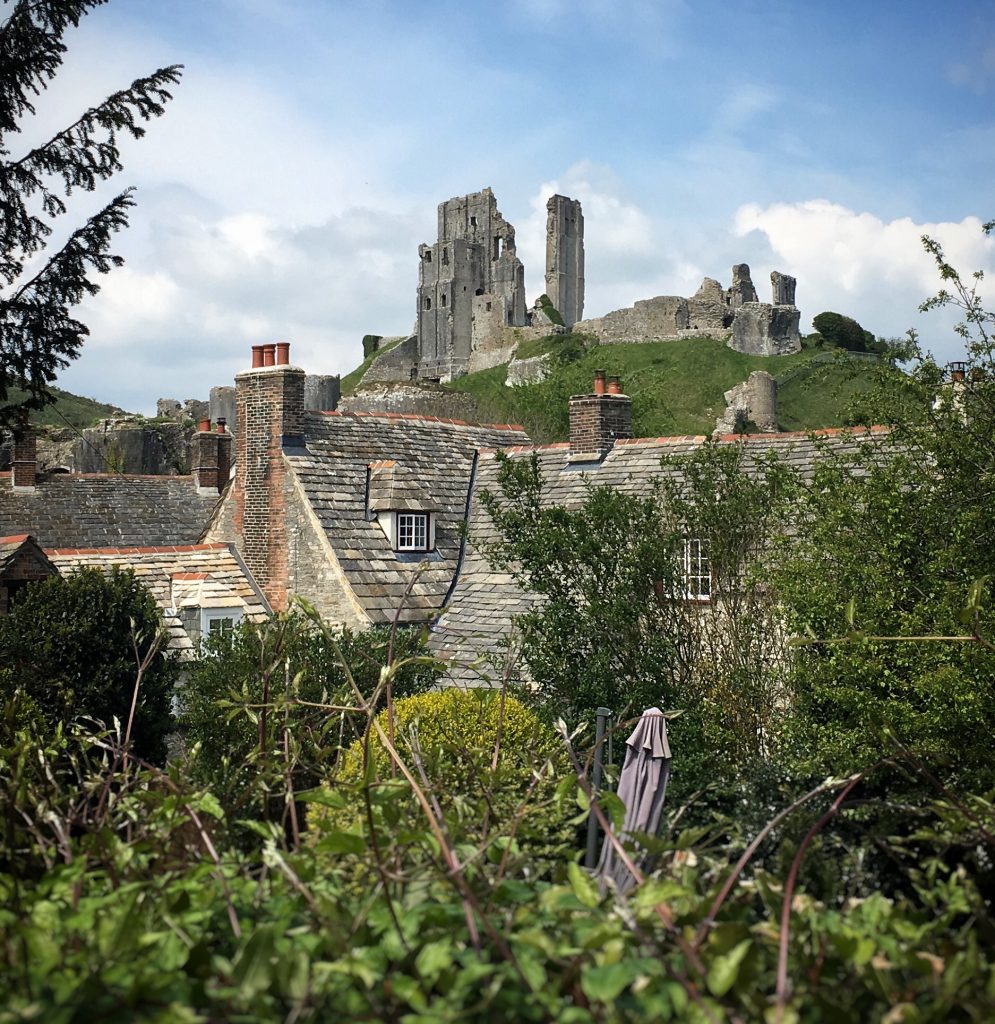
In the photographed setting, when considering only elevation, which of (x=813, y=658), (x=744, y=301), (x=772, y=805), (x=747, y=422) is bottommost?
(x=772, y=805)

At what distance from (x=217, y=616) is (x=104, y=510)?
13.3 metres

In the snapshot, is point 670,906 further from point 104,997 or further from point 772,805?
point 772,805

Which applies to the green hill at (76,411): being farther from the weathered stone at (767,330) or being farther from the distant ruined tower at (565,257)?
the distant ruined tower at (565,257)

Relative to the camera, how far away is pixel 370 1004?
3.20 meters

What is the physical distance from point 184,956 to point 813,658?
11117 mm

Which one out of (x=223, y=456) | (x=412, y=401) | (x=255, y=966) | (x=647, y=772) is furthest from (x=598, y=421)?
(x=412, y=401)

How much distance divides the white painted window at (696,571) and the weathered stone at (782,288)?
77.1 metres

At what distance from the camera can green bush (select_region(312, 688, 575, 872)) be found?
5.23m

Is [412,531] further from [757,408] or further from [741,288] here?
[741,288]

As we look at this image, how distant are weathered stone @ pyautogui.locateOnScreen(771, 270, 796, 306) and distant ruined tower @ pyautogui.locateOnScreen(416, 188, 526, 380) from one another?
2403cm

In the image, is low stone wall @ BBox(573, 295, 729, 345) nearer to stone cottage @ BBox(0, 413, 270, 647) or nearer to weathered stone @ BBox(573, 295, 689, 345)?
weathered stone @ BBox(573, 295, 689, 345)

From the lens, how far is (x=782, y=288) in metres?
88.5

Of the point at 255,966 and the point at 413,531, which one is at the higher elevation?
the point at 413,531

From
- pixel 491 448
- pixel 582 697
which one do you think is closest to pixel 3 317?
pixel 582 697
